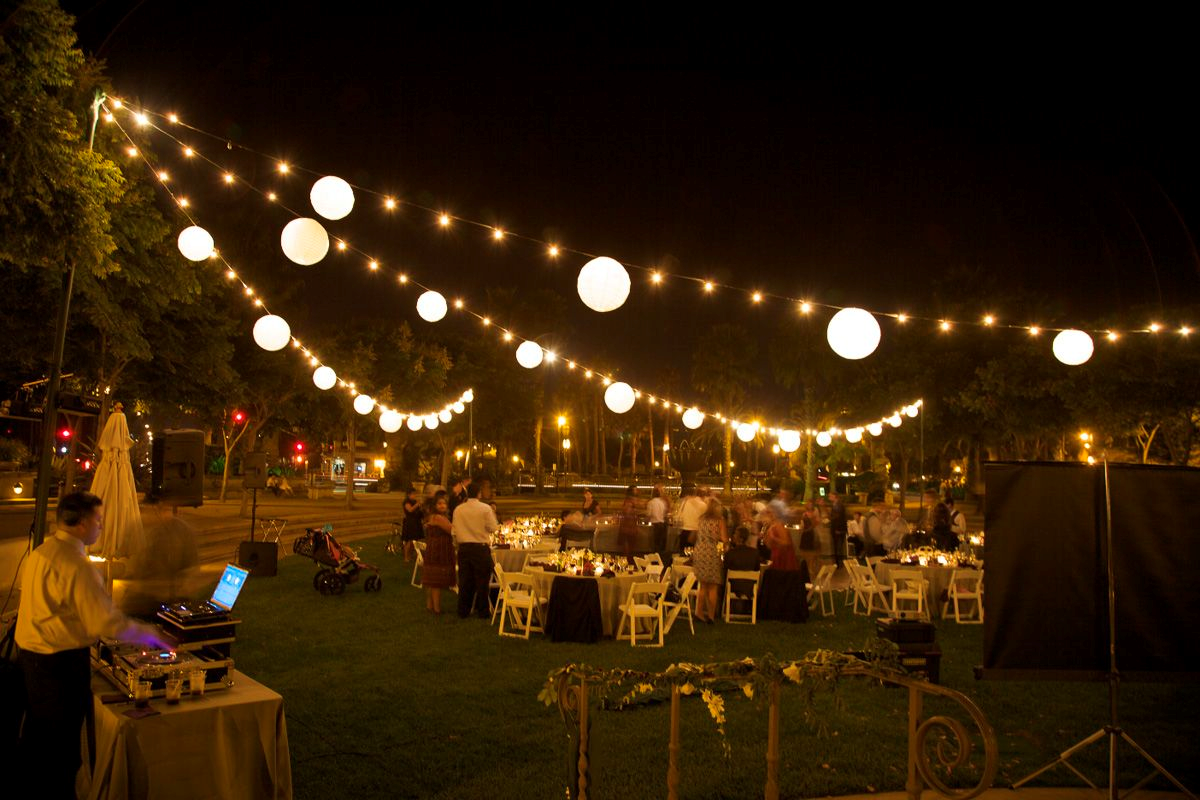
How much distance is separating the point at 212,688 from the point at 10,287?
27.1 feet

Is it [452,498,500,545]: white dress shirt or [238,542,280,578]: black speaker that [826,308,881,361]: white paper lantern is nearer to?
[452,498,500,545]: white dress shirt

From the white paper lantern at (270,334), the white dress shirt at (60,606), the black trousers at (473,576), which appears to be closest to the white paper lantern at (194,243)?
the white paper lantern at (270,334)

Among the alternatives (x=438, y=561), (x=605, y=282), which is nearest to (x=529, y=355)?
(x=438, y=561)

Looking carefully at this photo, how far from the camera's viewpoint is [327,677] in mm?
6844

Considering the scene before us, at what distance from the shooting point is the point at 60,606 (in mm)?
3500

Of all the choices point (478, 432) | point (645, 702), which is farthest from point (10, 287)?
point (478, 432)

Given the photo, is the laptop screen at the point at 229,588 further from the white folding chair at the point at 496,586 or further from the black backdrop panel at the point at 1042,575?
the white folding chair at the point at 496,586

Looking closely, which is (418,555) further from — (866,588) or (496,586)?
(866,588)

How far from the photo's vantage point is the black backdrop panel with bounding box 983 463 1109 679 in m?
3.78

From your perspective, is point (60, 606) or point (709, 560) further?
point (709, 560)

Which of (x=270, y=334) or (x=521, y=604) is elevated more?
(x=270, y=334)

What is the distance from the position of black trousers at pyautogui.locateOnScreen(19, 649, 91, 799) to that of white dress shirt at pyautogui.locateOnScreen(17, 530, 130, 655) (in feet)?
0.23

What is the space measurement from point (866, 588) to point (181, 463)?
8505 millimetres

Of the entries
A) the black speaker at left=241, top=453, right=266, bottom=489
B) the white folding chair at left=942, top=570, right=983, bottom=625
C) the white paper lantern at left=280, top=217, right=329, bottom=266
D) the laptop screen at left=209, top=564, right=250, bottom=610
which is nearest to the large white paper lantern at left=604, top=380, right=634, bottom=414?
the white folding chair at left=942, top=570, right=983, bottom=625
